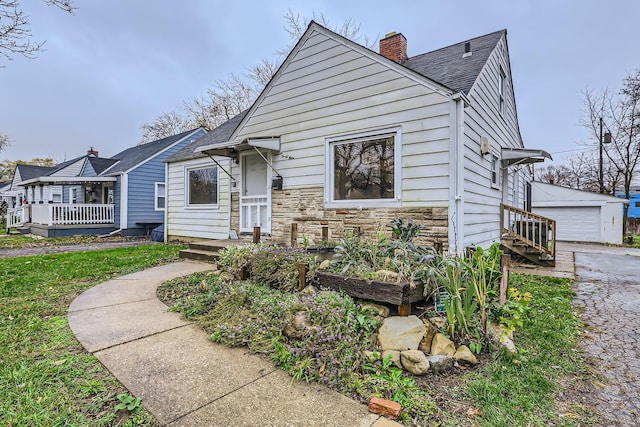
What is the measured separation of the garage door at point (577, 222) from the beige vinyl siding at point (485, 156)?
838cm

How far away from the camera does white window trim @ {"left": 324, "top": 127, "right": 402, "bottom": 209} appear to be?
5680 mm

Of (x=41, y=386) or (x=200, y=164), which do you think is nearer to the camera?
(x=41, y=386)

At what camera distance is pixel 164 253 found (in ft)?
26.9

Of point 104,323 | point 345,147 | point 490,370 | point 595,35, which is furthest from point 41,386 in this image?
point 595,35

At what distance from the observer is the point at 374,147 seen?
6.04 m

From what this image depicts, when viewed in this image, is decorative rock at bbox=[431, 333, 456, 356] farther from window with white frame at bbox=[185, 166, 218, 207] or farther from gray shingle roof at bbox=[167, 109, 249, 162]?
gray shingle roof at bbox=[167, 109, 249, 162]

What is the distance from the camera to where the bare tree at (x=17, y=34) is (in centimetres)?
650

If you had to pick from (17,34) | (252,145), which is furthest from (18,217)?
(252,145)

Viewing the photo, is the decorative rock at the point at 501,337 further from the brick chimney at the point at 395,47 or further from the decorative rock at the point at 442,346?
the brick chimney at the point at 395,47

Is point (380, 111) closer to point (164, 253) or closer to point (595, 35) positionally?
point (164, 253)

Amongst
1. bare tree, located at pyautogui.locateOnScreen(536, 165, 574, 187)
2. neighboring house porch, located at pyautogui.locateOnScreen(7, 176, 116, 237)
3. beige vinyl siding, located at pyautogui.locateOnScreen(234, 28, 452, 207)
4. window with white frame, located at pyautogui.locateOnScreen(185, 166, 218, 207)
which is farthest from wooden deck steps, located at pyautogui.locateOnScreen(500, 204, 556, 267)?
bare tree, located at pyautogui.locateOnScreen(536, 165, 574, 187)

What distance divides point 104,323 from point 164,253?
5373 millimetres

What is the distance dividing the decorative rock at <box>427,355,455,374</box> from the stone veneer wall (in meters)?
3.01

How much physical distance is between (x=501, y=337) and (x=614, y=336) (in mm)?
1466
